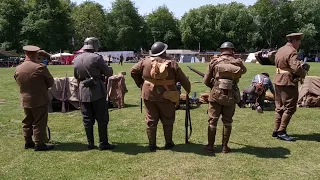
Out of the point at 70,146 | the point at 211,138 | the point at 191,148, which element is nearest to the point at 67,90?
the point at 70,146

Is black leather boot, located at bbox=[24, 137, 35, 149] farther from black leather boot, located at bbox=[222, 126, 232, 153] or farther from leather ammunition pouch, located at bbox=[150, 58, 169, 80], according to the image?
black leather boot, located at bbox=[222, 126, 232, 153]

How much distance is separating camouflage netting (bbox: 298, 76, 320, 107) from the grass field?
2.20 meters

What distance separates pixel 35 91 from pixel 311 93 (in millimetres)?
8770

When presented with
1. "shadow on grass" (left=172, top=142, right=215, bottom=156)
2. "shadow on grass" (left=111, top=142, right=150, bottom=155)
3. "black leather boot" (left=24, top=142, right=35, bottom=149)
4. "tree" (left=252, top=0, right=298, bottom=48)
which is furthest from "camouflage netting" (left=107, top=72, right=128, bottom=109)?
"tree" (left=252, top=0, right=298, bottom=48)

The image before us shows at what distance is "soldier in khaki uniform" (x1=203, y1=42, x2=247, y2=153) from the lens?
21.0ft

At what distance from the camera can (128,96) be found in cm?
1505

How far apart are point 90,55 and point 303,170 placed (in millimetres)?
4256

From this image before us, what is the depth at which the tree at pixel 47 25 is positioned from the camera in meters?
66.9

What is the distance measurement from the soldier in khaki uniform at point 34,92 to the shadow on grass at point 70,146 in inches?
16.0

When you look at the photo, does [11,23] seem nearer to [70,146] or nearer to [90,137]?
[70,146]

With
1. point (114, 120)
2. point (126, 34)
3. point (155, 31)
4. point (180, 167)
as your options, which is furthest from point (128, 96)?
point (155, 31)

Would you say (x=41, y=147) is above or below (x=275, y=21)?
below

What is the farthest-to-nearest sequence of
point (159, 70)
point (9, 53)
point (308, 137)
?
point (9, 53) → point (308, 137) → point (159, 70)

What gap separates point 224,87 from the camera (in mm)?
6391
